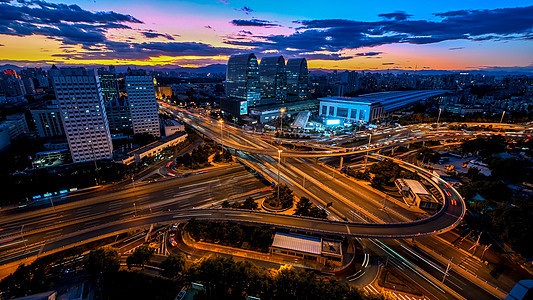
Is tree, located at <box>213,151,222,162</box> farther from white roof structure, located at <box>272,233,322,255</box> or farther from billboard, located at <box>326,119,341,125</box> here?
billboard, located at <box>326,119,341,125</box>

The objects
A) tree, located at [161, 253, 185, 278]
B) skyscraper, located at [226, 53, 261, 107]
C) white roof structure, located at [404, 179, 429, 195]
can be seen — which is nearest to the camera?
tree, located at [161, 253, 185, 278]

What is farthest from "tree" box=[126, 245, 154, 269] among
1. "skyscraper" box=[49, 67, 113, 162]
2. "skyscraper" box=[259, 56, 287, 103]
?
"skyscraper" box=[259, 56, 287, 103]

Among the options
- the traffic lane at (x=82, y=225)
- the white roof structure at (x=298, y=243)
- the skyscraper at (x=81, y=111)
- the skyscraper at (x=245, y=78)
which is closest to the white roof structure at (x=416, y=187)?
the white roof structure at (x=298, y=243)

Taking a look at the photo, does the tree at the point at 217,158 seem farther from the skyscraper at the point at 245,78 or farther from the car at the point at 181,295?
the skyscraper at the point at 245,78

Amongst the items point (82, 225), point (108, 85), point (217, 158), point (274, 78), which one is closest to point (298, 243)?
point (82, 225)

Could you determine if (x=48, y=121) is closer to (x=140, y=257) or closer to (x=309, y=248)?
(x=140, y=257)

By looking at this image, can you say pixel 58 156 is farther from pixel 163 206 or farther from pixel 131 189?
pixel 163 206

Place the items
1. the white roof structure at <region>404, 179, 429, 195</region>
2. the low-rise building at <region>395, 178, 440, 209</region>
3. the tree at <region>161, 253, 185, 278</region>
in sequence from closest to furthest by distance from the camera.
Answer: the tree at <region>161, 253, 185, 278</region> < the low-rise building at <region>395, 178, 440, 209</region> < the white roof structure at <region>404, 179, 429, 195</region>
